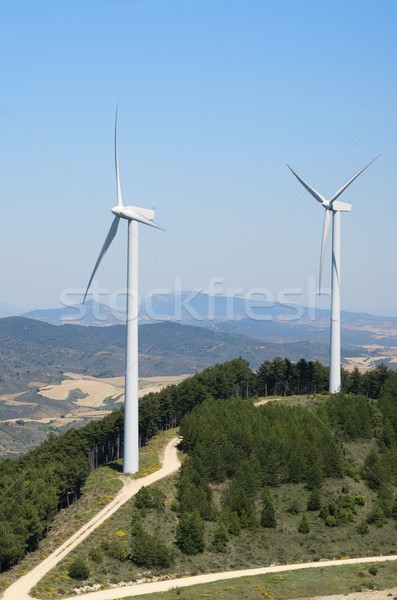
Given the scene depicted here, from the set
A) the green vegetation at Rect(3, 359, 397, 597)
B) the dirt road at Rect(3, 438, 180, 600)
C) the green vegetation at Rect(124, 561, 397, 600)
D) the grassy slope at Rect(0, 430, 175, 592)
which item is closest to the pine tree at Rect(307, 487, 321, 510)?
the green vegetation at Rect(3, 359, 397, 597)

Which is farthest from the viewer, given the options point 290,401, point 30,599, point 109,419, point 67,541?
point 290,401

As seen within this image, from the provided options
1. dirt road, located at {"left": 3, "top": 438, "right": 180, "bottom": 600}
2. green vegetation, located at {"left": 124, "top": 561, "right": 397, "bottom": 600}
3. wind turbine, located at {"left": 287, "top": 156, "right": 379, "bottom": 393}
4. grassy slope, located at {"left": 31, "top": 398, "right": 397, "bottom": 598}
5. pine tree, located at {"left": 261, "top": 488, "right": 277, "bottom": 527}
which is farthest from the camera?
wind turbine, located at {"left": 287, "top": 156, "right": 379, "bottom": 393}

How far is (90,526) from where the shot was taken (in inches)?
3873

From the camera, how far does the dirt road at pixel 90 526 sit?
3197 inches

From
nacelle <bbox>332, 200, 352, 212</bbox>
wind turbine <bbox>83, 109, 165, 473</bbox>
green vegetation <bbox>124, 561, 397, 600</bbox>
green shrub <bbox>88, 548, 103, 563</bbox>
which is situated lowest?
green vegetation <bbox>124, 561, 397, 600</bbox>

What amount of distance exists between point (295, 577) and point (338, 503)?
86.6ft

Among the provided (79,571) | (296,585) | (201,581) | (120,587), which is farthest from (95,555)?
(296,585)

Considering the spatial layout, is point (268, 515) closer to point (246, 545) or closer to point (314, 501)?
point (246, 545)

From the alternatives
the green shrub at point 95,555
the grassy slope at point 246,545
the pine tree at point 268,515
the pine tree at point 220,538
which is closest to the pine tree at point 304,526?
the grassy slope at point 246,545

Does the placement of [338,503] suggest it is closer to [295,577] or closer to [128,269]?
[295,577]

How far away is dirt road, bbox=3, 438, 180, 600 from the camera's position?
81.2m

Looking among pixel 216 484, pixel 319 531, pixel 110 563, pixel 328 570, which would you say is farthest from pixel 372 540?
pixel 110 563

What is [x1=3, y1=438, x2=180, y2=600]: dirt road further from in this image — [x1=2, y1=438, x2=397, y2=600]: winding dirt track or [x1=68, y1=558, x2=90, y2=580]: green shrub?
[x1=68, y1=558, x2=90, y2=580]: green shrub

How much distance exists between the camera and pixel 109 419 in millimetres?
141250
